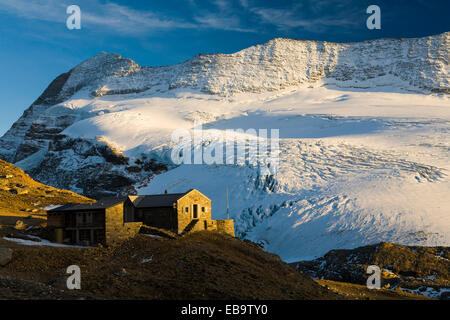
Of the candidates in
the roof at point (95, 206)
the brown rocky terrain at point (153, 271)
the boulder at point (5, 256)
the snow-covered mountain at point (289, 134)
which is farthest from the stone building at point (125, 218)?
the snow-covered mountain at point (289, 134)

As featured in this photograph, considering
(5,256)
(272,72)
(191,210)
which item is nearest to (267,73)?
(272,72)

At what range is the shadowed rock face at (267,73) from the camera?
141 m

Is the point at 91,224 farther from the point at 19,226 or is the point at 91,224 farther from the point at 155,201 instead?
the point at 19,226

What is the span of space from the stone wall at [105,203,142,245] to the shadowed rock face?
105 metres

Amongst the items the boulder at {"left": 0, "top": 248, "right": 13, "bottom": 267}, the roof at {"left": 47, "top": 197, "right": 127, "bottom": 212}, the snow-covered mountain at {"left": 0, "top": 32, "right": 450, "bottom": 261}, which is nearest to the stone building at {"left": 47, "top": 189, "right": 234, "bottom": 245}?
the roof at {"left": 47, "top": 197, "right": 127, "bottom": 212}

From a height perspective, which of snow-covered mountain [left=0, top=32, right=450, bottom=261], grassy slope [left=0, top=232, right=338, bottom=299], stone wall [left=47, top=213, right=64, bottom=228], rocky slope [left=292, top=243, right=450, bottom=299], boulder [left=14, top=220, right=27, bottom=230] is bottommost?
rocky slope [left=292, top=243, right=450, bottom=299]

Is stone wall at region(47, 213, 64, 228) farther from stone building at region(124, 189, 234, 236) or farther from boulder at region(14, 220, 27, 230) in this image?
stone building at region(124, 189, 234, 236)

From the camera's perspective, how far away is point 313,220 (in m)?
56.8

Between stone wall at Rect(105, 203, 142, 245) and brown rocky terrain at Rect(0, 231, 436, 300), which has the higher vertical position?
stone wall at Rect(105, 203, 142, 245)

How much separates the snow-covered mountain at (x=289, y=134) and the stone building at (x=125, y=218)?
19.0 meters

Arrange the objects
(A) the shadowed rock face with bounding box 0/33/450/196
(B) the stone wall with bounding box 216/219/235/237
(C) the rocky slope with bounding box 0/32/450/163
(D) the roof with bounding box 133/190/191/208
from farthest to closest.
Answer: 1. (C) the rocky slope with bounding box 0/32/450/163
2. (A) the shadowed rock face with bounding box 0/33/450/196
3. (B) the stone wall with bounding box 216/219/235/237
4. (D) the roof with bounding box 133/190/191/208

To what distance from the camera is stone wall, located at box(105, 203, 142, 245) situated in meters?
32.0

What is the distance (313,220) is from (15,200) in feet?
117

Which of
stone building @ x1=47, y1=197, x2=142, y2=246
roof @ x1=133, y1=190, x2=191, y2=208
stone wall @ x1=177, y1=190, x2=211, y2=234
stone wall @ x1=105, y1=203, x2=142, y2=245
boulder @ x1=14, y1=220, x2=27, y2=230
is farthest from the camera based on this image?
roof @ x1=133, y1=190, x2=191, y2=208
